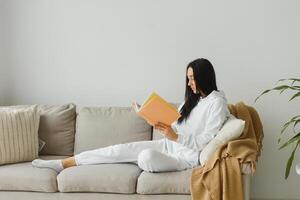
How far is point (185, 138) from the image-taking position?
3199 millimetres

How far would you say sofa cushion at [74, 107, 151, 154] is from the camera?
365 cm

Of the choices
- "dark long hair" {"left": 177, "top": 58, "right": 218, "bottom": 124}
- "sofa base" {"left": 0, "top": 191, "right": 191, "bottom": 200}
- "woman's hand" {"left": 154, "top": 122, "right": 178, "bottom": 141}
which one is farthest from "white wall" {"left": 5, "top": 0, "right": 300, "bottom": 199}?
"sofa base" {"left": 0, "top": 191, "right": 191, "bottom": 200}

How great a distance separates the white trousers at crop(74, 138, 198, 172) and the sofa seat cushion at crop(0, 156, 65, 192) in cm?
27

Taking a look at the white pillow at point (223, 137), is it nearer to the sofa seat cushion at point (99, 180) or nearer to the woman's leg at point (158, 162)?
the woman's leg at point (158, 162)

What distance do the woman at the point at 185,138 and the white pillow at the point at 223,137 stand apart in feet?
0.25

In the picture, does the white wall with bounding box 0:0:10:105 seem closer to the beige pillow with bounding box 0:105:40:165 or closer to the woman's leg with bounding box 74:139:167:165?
the beige pillow with bounding box 0:105:40:165

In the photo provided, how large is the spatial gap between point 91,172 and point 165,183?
485mm

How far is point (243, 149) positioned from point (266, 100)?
0.97 metres

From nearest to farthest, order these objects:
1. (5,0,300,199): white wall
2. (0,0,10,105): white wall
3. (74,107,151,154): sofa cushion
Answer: (74,107,151,154): sofa cushion → (5,0,300,199): white wall → (0,0,10,105): white wall

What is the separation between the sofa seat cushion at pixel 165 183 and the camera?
2.95 m

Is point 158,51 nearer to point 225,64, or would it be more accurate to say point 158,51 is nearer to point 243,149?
point 225,64

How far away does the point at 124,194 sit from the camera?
10.1 ft

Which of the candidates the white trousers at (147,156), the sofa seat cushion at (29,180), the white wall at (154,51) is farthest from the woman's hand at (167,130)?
the white wall at (154,51)

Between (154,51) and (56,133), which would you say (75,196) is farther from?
(154,51)
